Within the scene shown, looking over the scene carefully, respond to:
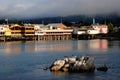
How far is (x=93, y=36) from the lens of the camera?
116250 millimetres

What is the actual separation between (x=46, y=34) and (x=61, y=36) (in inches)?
173

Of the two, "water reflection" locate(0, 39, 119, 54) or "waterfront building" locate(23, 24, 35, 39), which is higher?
"waterfront building" locate(23, 24, 35, 39)

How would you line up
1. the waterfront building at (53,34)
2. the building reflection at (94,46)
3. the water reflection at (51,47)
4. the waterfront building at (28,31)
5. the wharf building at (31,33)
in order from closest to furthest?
the water reflection at (51,47)
the building reflection at (94,46)
the wharf building at (31,33)
the waterfront building at (28,31)
the waterfront building at (53,34)

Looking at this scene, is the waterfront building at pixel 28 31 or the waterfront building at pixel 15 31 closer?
the waterfront building at pixel 15 31

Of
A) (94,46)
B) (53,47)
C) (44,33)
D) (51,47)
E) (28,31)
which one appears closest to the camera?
(53,47)

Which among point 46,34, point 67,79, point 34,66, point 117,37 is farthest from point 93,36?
point 67,79

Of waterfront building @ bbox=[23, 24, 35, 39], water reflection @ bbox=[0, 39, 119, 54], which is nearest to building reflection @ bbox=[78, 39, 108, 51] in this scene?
water reflection @ bbox=[0, 39, 119, 54]

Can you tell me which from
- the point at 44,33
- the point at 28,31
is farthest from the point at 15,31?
the point at 44,33

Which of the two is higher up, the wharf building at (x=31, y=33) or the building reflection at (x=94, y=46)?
the wharf building at (x=31, y=33)

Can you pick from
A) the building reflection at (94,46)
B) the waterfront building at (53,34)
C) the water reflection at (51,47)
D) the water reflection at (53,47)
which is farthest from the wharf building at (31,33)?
the building reflection at (94,46)

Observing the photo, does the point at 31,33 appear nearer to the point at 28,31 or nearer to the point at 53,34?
the point at 28,31

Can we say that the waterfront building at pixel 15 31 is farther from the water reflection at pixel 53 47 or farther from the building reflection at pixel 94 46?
the building reflection at pixel 94 46

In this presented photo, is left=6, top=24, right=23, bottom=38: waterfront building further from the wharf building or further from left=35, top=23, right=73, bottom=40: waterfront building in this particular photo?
left=35, top=23, right=73, bottom=40: waterfront building

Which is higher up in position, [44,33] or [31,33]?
[31,33]
